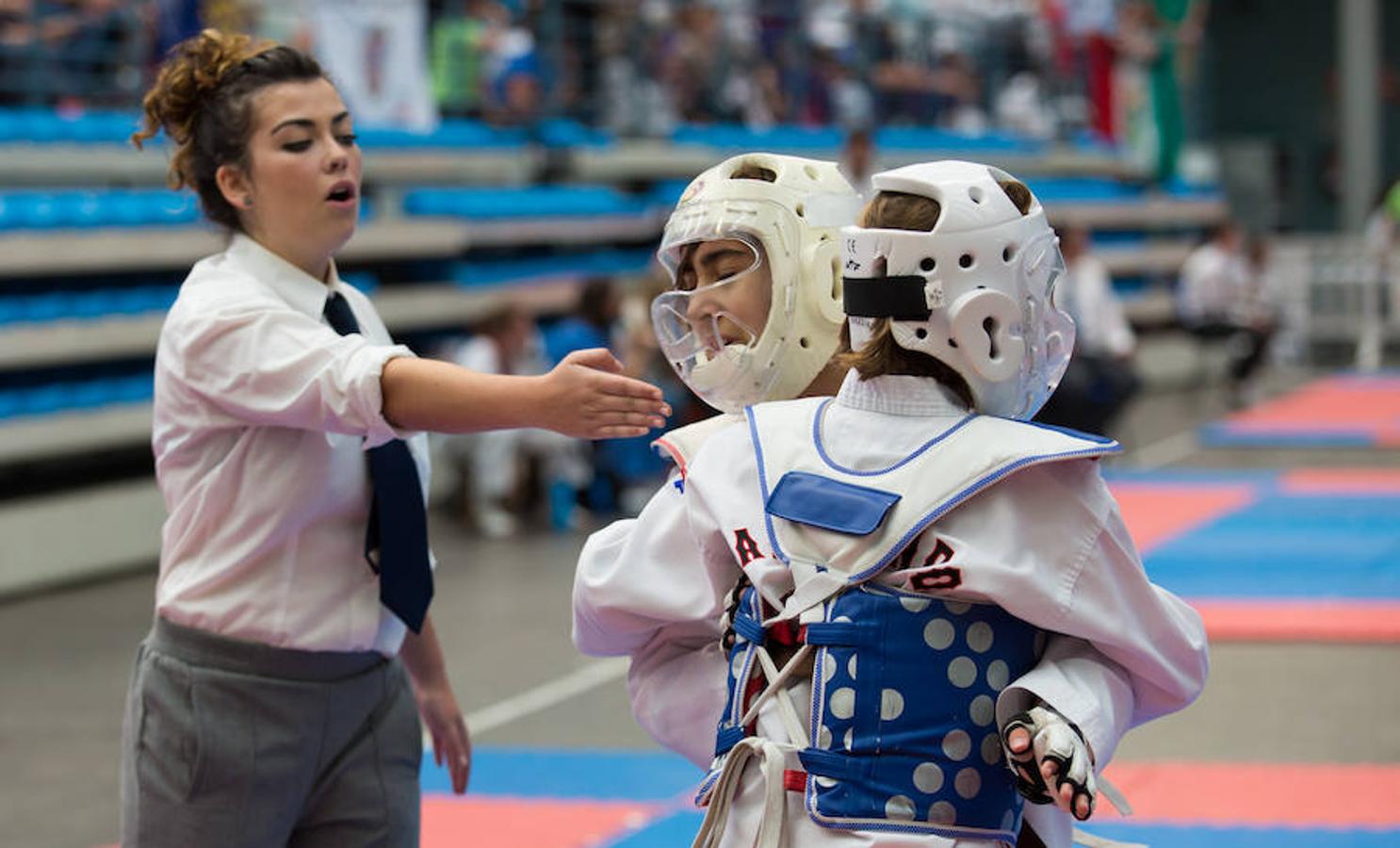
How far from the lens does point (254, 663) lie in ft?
10.4

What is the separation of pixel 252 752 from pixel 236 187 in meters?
0.98

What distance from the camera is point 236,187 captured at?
10.8 feet

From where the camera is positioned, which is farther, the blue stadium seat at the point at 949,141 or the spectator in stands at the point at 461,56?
the blue stadium seat at the point at 949,141

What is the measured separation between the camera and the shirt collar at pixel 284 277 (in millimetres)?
3242

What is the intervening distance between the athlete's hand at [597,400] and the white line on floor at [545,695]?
4.71m

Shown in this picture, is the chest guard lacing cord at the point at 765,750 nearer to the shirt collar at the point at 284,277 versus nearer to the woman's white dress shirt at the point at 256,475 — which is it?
the woman's white dress shirt at the point at 256,475

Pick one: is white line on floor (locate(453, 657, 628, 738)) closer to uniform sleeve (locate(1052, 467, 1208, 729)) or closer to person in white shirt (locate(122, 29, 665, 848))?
person in white shirt (locate(122, 29, 665, 848))

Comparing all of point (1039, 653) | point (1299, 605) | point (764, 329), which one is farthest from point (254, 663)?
point (1299, 605)

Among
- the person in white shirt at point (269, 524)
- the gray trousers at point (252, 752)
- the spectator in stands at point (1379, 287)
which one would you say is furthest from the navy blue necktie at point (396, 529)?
the spectator in stands at point (1379, 287)

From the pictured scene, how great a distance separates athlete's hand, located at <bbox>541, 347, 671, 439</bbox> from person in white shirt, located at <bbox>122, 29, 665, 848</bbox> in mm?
393

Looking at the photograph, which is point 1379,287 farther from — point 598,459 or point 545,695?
point 545,695

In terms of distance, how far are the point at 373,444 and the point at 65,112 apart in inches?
387

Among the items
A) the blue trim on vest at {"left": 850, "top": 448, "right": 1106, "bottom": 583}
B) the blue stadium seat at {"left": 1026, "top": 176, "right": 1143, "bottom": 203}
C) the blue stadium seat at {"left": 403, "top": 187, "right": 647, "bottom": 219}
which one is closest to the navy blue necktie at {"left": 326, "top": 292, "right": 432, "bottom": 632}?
the blue trim on vest at {"left": 850, "top": 448, "right": 1106, "bottom": 583}

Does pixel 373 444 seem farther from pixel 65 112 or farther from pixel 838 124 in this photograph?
pixel 838 124
